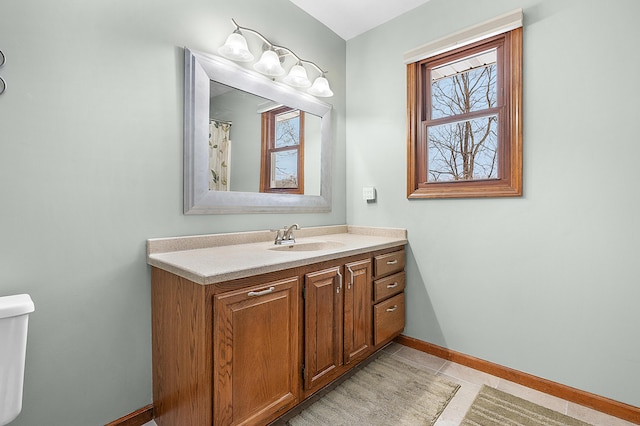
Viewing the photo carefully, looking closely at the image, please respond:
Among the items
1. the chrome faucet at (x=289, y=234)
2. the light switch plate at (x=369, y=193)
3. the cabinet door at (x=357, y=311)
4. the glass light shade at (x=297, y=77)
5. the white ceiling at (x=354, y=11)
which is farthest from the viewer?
the light switch plate at (x=369, y=193)

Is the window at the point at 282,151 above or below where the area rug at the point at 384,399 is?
above

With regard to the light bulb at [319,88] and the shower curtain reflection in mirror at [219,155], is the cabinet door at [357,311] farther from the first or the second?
the light bulb at [319,88]

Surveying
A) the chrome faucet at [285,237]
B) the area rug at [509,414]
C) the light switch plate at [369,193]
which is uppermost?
the light switch plate at [369,193]

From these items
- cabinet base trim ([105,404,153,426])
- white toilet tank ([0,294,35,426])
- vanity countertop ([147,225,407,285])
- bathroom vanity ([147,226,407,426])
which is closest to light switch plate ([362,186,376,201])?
vanity countertop ([147,225,407,285])

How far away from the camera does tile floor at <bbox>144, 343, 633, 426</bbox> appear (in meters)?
1.59

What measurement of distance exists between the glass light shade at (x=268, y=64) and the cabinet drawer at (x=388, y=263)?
1.39m

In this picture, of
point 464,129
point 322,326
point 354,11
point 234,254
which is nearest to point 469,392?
point 322,326

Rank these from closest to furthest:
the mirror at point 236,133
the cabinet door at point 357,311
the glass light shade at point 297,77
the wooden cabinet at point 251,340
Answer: the wooden cabinet at point 251,340 < the mirror at point 236,133 < the cabinet door at point 357,311 < the glass light shade at point 297,77

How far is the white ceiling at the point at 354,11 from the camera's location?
7.47 feet

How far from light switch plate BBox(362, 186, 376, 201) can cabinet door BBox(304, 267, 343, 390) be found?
3.25 ft

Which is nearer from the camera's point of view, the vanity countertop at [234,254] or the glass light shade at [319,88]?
the vanity countertop at [234,254]

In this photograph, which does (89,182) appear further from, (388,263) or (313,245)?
(388,263)

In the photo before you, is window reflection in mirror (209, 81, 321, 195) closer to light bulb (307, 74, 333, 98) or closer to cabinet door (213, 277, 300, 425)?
light bulb (307, 74, 333, 98)

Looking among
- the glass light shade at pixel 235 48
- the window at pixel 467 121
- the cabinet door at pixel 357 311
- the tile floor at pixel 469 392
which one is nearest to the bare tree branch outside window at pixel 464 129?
the window at pixel 467 121
